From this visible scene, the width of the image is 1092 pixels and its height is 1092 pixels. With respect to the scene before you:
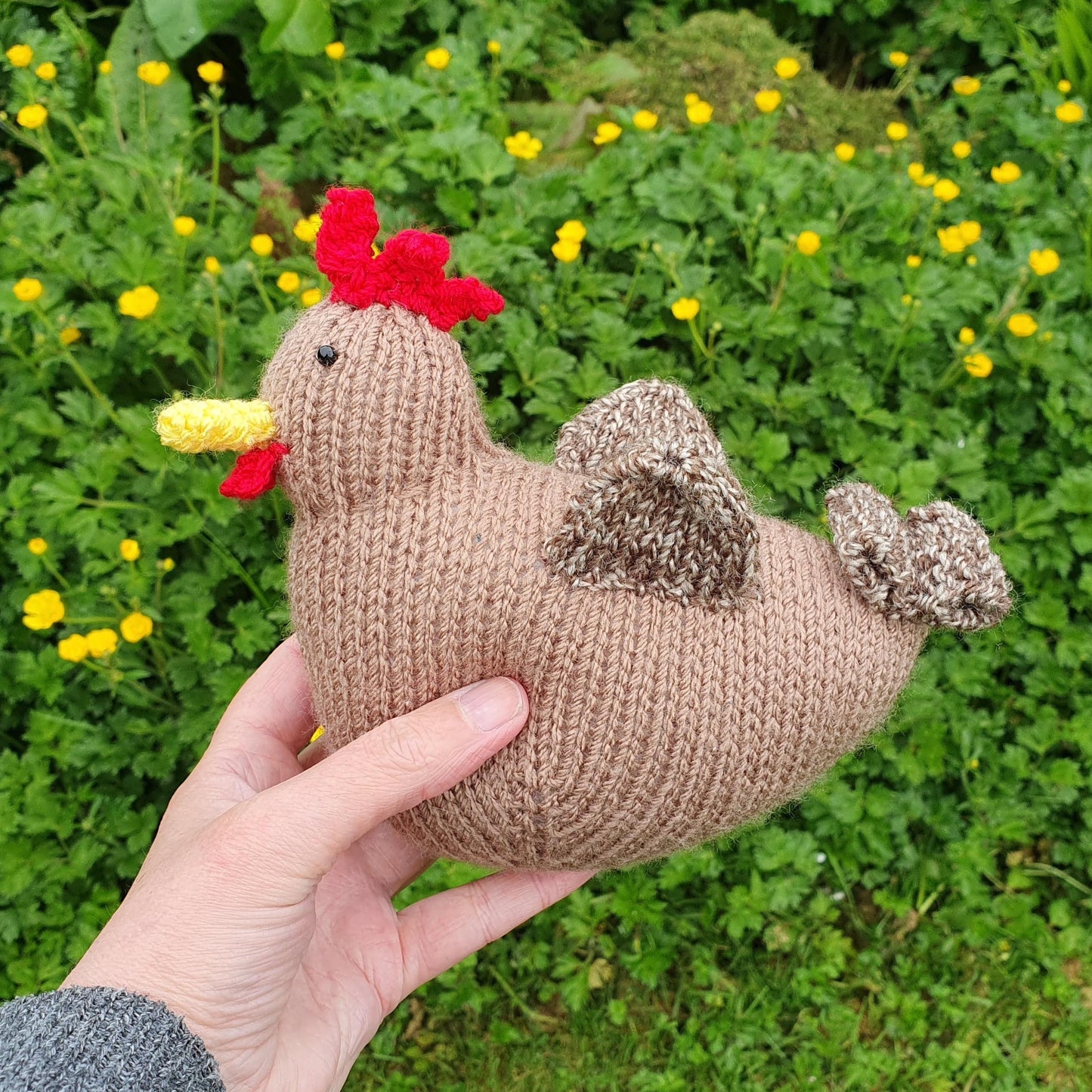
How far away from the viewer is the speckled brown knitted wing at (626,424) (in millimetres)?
1400

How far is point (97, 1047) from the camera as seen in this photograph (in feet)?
4.00

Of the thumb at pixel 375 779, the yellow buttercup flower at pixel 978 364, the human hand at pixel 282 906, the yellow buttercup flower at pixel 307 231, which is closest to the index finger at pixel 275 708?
the human hand at pixel 282 906

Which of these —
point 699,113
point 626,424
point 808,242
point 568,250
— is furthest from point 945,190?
point 626,424

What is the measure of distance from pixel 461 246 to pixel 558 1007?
6.53 feet

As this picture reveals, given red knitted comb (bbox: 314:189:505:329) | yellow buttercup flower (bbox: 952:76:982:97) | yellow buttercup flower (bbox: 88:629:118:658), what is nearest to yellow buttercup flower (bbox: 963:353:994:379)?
yellow buttercup flower (bbox: 952:76:982:97)

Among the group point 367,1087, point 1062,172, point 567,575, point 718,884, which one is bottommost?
point 367,1087

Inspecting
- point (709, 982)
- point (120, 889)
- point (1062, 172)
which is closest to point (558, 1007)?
point (709, 982)

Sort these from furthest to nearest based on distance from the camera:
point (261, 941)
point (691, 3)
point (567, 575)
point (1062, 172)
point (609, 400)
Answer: point (691, 3)
point (1062, 172)
point (609, 400)
point (261, 941)
point (567, 575)

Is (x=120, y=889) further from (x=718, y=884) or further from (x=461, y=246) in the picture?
(x=461, y=246)

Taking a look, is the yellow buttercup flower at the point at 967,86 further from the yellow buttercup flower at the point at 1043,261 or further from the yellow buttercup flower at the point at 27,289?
the yellow buttercup flower at the point at 27,289

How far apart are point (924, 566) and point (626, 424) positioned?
478 mm

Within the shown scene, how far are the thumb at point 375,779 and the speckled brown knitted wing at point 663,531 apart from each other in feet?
0.70

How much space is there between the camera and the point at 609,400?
1470mm

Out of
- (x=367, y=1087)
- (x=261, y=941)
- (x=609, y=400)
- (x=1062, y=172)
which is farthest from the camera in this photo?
(x=1062, y=172)
